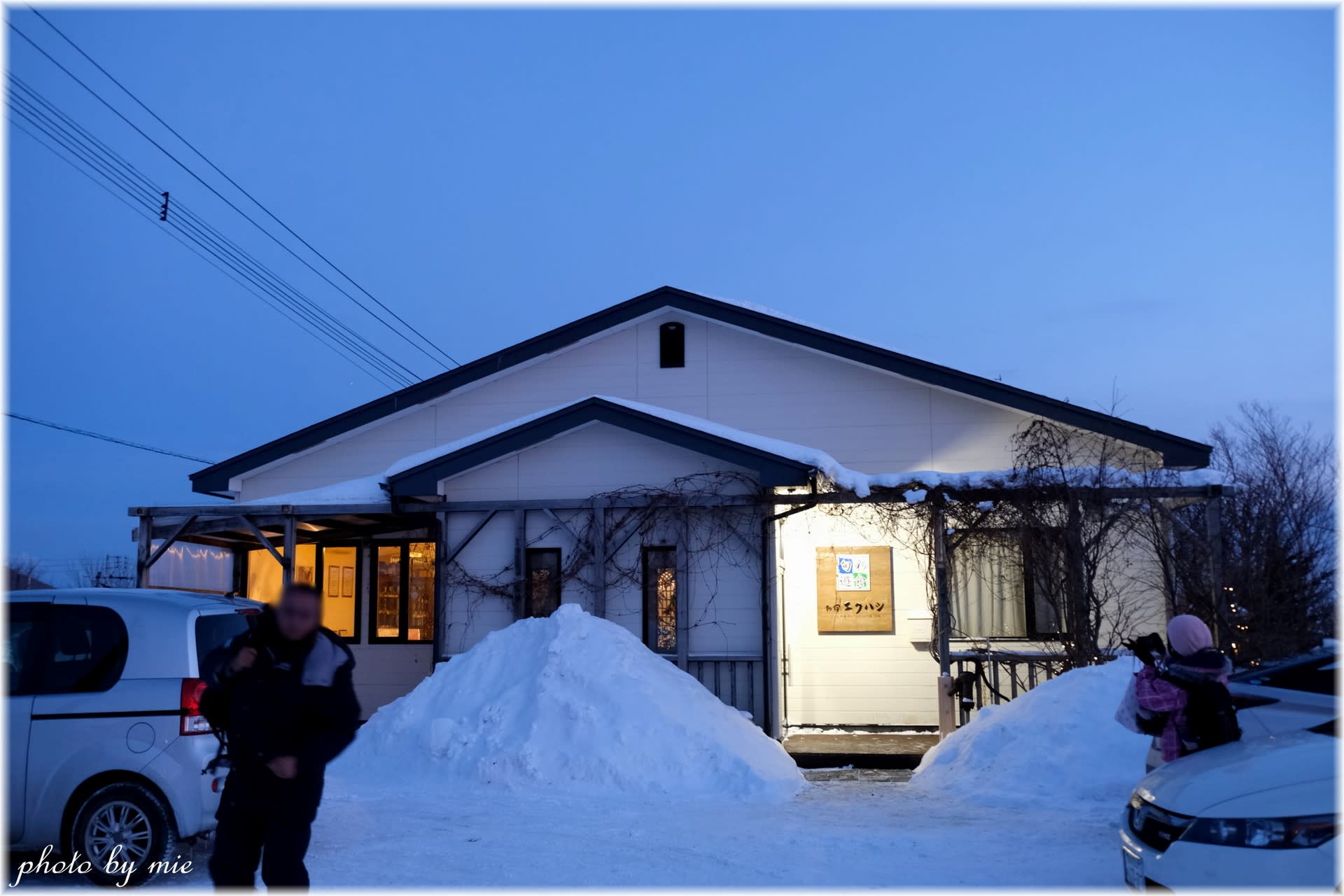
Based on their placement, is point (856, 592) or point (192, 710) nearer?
point (192, 710)

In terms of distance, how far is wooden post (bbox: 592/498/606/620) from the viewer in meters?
14.2

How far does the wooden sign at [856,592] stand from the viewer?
15742 mm

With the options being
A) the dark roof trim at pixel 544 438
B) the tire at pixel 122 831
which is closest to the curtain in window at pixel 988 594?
the dark roof trim at pixel 544 438

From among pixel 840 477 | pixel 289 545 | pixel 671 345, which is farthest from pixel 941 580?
pixel 289 545

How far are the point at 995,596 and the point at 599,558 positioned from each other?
559 cm

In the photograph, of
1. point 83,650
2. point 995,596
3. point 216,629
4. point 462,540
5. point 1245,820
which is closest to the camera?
point 1245,820

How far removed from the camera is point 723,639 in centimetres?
1402

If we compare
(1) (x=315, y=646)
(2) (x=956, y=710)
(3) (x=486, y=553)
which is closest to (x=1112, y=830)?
(2) (x=956, y=710)

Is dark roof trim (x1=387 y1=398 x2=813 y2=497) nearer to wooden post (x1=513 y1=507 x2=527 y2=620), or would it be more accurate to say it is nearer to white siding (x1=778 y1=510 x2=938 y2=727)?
wooden post (x1=513 y1=507 x2=527 y2=620)

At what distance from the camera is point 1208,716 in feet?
20.5

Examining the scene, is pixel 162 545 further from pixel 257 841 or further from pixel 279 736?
pixel 279 736

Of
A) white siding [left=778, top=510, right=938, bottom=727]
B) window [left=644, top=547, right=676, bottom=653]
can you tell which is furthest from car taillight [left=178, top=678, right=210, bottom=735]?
white siding [left=778, top=510, right=938, bottom=727]

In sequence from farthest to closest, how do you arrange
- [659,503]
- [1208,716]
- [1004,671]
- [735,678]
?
[1004,671], [659,503], [735,678], [1208,716]

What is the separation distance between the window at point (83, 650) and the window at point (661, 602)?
7901 mm
